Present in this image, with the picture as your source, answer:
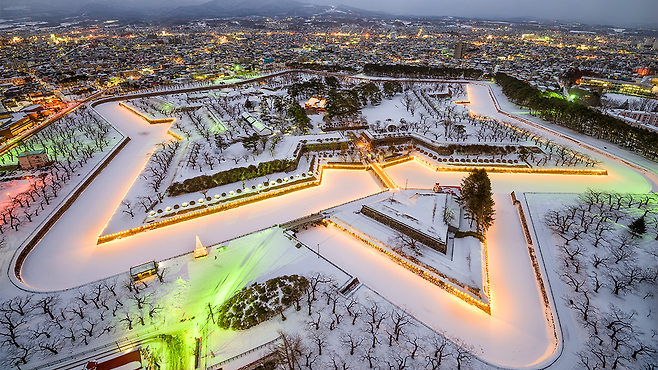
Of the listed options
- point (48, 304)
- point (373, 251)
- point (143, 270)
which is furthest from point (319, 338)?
point (48, 304)

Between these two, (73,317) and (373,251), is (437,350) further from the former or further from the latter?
(73,317)

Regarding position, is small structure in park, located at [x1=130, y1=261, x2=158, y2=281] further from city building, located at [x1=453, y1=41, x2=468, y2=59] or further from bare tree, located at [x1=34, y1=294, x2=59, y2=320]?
city building, located at [x1=453, y1=41, x2=468, y2=59]

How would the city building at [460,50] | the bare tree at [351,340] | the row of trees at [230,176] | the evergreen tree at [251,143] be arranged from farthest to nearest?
the city building at [460,50]
the evergreen tree at [251,143]
the row of trees at [230,176]
the bare tree at [351,340]

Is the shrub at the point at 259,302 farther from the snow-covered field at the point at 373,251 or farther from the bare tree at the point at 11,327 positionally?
the bare tree at the point at 11,327

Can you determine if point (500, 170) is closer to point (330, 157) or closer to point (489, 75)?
point (330, 157)

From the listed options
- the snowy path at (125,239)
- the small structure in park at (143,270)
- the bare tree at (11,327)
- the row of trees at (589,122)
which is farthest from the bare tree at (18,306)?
the row of trees at (589,122)

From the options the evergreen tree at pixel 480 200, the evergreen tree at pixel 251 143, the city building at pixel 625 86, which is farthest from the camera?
the city building at pixel 625 86

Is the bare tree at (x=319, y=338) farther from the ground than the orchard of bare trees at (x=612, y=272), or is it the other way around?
the orchard of bare trees at (x=612, y=272)
